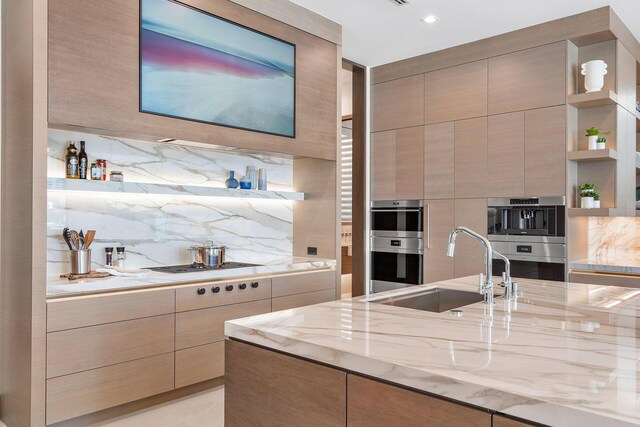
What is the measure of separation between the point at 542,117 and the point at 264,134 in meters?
2.40

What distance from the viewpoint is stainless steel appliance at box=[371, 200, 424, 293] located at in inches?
196

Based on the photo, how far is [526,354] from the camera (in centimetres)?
127

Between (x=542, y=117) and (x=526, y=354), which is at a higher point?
(x=542, y=117)

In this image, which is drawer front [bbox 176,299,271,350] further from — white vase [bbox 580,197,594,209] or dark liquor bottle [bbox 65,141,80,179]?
white vase [bbox 580,197,594,209]

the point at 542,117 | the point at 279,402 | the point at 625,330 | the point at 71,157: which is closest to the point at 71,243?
the point at 71,157

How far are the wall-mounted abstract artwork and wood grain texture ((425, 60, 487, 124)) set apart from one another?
66.0 inches

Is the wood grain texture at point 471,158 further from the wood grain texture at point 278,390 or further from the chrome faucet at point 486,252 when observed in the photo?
the wood grain texture at point 278,390

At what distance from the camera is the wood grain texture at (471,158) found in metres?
4.49

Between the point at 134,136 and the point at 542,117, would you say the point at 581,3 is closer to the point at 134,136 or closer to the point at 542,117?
the point at 542,117

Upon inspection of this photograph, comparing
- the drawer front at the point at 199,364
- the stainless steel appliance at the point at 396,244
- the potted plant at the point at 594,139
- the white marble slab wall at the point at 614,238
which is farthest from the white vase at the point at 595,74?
the drawer front at the point at 199,364

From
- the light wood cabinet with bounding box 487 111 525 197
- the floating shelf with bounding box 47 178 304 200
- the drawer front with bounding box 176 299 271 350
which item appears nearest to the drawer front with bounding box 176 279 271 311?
the drawer front with bounding box 176 299 271 350

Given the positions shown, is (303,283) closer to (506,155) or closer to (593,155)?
(506,155)

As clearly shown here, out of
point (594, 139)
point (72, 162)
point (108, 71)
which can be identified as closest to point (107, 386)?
point (72, 162)

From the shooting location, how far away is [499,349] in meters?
1.31
